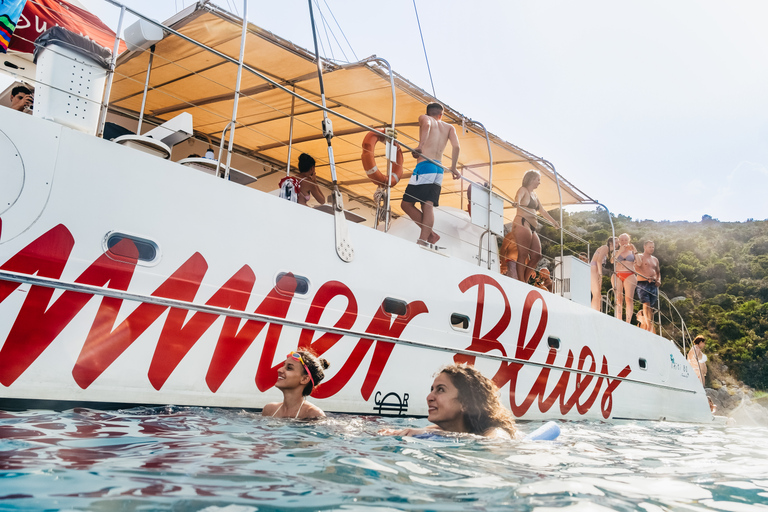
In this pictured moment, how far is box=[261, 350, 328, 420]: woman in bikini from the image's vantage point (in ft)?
11.6

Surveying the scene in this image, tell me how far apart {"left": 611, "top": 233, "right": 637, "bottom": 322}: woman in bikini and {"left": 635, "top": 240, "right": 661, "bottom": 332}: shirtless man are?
0.19m

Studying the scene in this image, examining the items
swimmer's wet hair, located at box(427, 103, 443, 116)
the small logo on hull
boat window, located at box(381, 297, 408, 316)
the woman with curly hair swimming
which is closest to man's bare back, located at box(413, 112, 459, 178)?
swimmer's wet hair, located at box(427, 103, 443, 116)

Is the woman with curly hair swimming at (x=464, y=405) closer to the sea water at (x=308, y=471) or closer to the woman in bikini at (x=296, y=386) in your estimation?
the sea water at (x=308, y=471)

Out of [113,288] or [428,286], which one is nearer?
[113,288]

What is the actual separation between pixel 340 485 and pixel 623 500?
91 cm

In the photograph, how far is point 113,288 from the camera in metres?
3.05

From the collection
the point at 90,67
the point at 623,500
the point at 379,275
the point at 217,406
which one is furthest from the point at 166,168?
the point at 623,500

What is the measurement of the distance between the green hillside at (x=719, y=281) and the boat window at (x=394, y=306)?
17.9 meters

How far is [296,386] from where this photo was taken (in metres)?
3.55

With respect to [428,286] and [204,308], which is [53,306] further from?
[428,286]

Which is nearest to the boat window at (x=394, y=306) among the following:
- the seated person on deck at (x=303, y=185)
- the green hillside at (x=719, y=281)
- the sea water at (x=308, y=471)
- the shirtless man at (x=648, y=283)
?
the seated person on deck at (x=303, y=185)

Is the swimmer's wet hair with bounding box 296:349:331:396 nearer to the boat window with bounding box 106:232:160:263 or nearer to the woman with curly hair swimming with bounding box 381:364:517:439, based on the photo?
the woman with curly hair swimming with bounding box 381:364:517:439

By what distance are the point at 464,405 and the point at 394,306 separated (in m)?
1.32

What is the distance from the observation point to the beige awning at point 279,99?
17.4 ft
